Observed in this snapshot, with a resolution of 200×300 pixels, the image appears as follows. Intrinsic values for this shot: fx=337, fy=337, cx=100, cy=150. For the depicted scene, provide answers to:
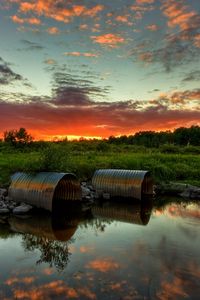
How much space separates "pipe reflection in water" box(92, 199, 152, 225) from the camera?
18484 millimetres

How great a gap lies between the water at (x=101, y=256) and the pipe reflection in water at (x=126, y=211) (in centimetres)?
6

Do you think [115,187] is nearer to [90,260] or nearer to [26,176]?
[26,176]

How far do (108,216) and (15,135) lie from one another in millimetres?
36025

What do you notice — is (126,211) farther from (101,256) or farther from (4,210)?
(101,256)

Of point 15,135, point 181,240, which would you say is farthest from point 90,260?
point 15,135

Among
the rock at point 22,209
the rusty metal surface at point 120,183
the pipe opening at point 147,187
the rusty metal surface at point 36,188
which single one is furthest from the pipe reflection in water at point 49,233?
the pipe opening at point 147,187

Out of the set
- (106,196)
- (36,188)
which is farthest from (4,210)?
(106,196)

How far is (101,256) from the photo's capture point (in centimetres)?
1248

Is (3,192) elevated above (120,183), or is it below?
below

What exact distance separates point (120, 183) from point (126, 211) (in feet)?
10.3

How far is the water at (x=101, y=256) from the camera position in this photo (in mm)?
9664

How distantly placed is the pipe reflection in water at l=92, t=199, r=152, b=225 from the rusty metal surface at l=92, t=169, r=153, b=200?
749 millimetres

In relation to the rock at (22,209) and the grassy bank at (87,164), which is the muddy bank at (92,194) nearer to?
the rock at (22,209)

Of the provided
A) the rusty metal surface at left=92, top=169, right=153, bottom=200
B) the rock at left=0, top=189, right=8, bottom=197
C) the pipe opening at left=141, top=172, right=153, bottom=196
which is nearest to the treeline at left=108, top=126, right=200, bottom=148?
the pipe opening at left=141, top=172, right=153, bottom=196
